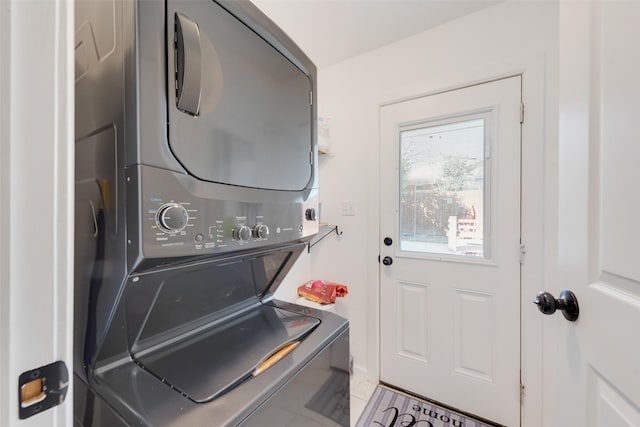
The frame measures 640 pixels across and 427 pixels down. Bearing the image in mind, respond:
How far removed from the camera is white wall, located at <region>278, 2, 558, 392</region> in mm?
1566

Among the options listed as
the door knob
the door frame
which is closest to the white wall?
the door frame

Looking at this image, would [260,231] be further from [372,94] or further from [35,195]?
[372,94]

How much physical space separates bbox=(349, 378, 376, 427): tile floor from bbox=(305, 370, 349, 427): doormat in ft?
2.98

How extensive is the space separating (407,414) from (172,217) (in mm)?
2071

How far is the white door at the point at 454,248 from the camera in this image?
5.41ft

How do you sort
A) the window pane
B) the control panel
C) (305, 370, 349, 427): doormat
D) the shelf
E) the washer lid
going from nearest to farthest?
the control panel
the washer lid
(305, 370, 349, 427): doormat
the window pane
the shelf

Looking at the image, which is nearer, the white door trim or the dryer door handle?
the white door trim

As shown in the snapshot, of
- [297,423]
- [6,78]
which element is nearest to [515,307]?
[297,423]

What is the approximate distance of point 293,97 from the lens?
964 millimetres

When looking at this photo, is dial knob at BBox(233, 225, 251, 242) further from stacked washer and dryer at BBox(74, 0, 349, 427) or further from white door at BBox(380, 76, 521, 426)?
white door at BBox(380, 76, 521, 426)

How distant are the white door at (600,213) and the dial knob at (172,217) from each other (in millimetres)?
1006

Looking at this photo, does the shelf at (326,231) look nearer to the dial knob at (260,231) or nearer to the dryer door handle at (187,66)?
the dial knob at (260,231)

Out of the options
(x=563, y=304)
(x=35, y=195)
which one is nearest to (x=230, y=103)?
(x=35, y=195)

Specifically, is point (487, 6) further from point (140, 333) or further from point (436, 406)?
point (436, 406)
